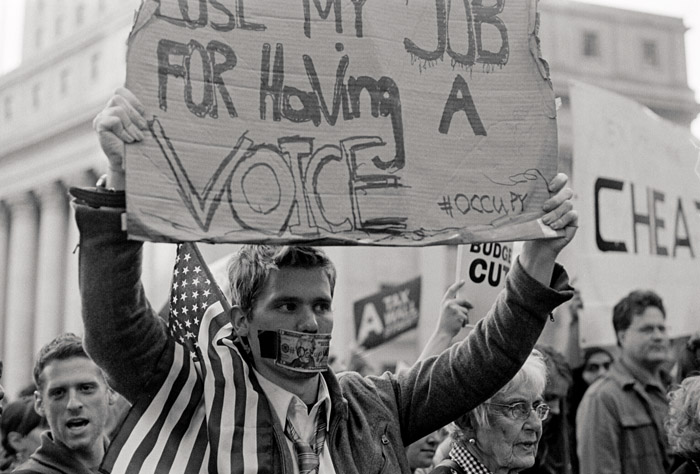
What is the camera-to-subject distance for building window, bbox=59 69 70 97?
49.4m

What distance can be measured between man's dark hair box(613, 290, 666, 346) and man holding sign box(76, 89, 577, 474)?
3.02 metres

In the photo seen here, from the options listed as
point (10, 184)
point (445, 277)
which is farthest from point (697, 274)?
point (10, 184)

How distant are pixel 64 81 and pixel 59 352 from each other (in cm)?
4732

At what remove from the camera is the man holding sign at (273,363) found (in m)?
2.71

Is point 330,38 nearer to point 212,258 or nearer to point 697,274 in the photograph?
point 697,274

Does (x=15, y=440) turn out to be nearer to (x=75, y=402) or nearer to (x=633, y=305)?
(x=75, y=402)

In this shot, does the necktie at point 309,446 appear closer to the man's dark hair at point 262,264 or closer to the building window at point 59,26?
the man's dark hair at point 262,264

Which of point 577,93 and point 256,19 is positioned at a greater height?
point 577,93

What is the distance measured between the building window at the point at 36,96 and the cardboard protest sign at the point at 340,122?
5127cm

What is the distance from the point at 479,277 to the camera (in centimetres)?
470

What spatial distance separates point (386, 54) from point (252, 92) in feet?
1.36

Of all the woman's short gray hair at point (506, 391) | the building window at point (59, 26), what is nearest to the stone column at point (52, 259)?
the building window at point (59, 26)

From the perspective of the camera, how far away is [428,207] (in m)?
2.93

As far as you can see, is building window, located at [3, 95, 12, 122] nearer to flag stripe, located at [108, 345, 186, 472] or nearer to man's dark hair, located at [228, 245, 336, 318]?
man's dark hair, located at [228, 245, 336, 318]
